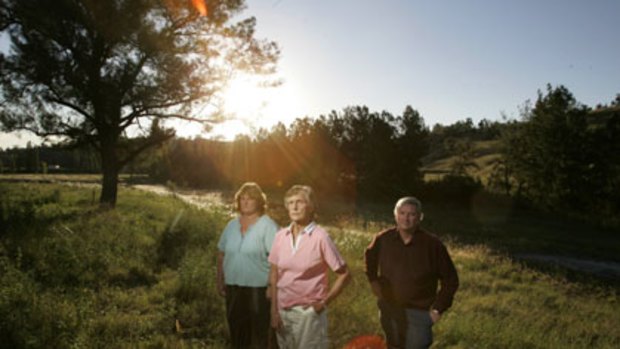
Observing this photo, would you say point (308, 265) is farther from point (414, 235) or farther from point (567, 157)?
point (567, 157)

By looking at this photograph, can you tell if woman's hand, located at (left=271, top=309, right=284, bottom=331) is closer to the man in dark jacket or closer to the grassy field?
the man in dark jacket

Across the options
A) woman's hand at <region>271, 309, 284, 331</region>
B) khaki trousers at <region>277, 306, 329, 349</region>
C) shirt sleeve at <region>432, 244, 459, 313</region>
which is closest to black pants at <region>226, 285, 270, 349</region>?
woman's hand at <region>271, 309, 284, 331</region>

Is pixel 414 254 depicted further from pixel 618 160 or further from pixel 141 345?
pixel 618 160

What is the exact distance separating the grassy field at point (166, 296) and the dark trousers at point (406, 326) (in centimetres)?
187

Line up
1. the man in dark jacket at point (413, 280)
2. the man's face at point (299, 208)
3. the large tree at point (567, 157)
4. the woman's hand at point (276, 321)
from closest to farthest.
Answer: the man's face at point (299, 208)
the woman's hand at point (276, 321)
the man in dark jacket at point (413, 280)
the large tree at point (567, 157)

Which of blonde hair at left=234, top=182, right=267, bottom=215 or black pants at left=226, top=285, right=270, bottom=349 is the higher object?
blonde hair at left=234, top=182, right=267, bottom=215

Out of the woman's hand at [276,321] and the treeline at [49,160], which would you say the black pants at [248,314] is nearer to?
the woman's hand at [276,321]

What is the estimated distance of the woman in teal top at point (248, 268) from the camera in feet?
14.4

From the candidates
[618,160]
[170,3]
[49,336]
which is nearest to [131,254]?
[49,336]

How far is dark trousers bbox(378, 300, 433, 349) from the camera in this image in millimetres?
4031

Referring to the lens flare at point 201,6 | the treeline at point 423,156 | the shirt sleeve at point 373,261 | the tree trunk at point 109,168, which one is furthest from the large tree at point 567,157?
the shirt sleeve at point 373,261

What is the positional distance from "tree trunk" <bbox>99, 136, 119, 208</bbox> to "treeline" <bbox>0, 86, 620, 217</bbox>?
2.00m

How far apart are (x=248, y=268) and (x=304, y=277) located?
0.95 metres

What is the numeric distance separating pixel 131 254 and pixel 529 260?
60.8ft
